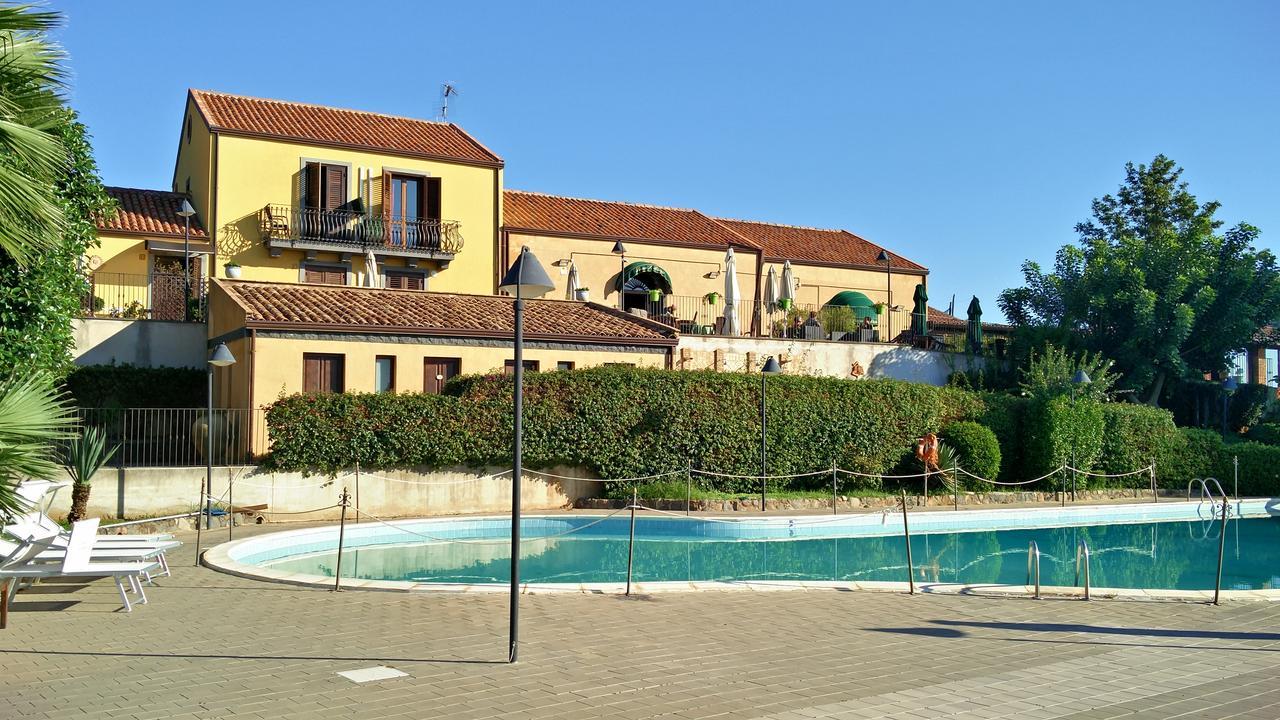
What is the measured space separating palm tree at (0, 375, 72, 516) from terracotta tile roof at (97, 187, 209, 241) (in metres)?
23.0

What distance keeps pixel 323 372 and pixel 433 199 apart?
1070cm

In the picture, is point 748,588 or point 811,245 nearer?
point 748,588

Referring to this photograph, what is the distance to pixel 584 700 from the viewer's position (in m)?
6.97

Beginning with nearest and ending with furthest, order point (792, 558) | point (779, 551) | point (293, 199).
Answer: point (792, 558), point (779, 551), point (293, 199)

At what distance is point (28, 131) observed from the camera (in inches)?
274

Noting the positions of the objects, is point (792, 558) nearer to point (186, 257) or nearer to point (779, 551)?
point (779, 551)

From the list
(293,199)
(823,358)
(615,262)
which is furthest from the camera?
(615,262)

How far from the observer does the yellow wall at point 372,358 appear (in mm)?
22062

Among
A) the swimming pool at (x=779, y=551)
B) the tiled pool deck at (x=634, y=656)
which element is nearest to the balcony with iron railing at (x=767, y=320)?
the swimming pool at (x=779, y=551)

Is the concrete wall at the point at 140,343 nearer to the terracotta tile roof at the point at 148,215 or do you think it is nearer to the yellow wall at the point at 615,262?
the terracotta tile roof at the point at 148,215

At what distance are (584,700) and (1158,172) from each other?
47538 millimetres

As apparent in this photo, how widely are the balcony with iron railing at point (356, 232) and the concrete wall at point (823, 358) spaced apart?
26.8 ft

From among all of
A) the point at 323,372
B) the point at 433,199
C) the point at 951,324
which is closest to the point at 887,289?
the point at 951,324

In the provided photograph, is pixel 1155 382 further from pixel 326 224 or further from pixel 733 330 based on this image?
pixel 326 224
